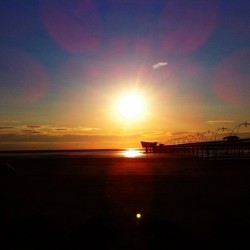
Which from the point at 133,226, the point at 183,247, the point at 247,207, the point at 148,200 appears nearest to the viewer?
the point at 183,247

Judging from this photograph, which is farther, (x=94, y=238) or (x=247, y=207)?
(x=247, y=207)

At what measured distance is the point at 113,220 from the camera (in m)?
12.4

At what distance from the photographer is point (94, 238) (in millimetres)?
10312

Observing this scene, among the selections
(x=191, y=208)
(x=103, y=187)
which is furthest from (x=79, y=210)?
(x=103, y=187)

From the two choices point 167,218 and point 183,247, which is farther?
point 167,218

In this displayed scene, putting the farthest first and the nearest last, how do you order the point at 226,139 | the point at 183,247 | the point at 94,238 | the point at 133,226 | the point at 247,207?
the point at 226,139 < the point at 247,207 < the point at 133,226 < the point at 94,238 < the point at 183,247

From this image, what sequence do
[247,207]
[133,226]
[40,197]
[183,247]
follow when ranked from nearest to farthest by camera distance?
[183,247], [133,226], [247,207], [40,197]

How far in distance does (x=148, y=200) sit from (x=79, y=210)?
12.2ft

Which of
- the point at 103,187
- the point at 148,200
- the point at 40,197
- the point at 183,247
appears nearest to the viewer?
the point at 183,247

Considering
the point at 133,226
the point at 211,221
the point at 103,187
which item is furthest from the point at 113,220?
the point at 103,187

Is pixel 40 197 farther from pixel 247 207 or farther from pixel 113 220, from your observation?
pixel 247 207

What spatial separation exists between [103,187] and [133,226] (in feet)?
37.7

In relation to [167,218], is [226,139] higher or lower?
higher

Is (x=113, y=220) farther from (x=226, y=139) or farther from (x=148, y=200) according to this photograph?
(x=226, y=139)
